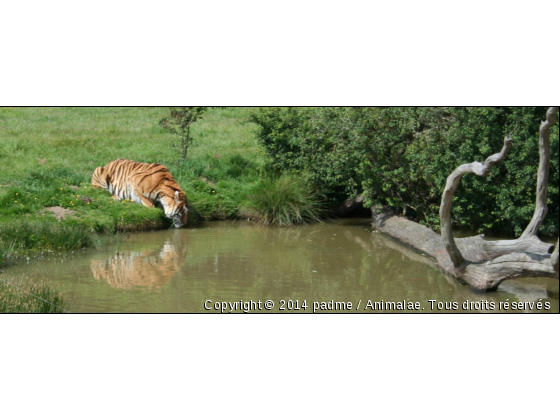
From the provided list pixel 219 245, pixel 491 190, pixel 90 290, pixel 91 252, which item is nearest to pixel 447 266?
pixel 491 190

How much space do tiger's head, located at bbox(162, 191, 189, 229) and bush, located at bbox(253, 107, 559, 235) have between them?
2439mm

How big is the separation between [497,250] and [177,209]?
6.63 metres

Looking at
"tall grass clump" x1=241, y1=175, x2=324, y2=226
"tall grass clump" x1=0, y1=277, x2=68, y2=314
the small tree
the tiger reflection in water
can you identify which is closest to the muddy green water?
the tiger reflection in water

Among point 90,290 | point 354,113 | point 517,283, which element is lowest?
point 90,290

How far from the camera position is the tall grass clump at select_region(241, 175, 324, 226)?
13.5 meters

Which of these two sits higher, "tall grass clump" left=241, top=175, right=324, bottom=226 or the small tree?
the small tree

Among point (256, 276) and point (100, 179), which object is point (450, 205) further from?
point (100, 179)

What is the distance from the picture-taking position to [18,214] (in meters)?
11.6

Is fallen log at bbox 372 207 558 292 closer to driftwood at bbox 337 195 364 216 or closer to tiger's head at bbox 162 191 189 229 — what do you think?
driftwood at bbox 337 195 364 216

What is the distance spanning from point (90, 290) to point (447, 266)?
4.83m

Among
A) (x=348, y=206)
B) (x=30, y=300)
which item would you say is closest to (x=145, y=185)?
(x=348, y=206)

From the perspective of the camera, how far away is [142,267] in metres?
9.97

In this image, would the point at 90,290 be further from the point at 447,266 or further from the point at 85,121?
the point at 85,121

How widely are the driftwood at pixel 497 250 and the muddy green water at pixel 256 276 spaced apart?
0.23 m
